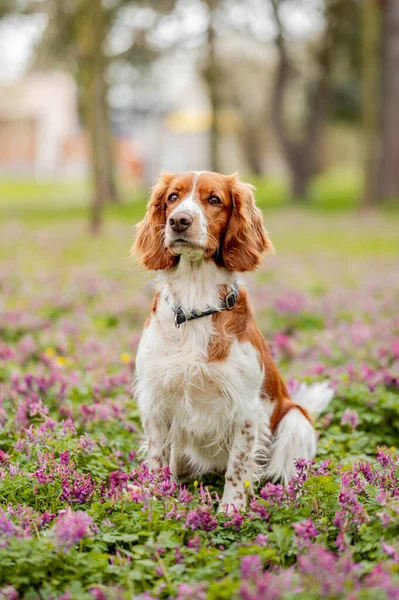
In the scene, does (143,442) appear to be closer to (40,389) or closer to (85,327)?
(40,389)

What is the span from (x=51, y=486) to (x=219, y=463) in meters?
1.08

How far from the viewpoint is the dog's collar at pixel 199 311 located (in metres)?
3.89

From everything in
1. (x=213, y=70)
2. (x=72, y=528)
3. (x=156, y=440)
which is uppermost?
(x=213, y=70)

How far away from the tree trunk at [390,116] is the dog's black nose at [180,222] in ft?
59.5

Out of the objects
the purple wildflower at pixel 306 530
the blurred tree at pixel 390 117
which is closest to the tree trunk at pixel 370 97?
the blurred tree at pixel 390 117

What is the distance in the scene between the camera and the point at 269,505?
336 centimetres

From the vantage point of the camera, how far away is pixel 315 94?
26312mm

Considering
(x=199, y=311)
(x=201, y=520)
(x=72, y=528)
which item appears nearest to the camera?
(x=72, y=528)

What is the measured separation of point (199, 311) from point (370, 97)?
1554 centimetres

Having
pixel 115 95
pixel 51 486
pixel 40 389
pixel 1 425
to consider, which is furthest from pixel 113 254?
pixel 115 95

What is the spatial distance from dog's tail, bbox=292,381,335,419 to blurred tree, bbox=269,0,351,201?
2000cm

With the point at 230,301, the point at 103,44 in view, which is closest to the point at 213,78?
the point at 103,44

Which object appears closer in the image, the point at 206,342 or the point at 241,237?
the point at 206,342

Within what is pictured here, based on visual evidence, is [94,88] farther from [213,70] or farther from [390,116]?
[390,116]
